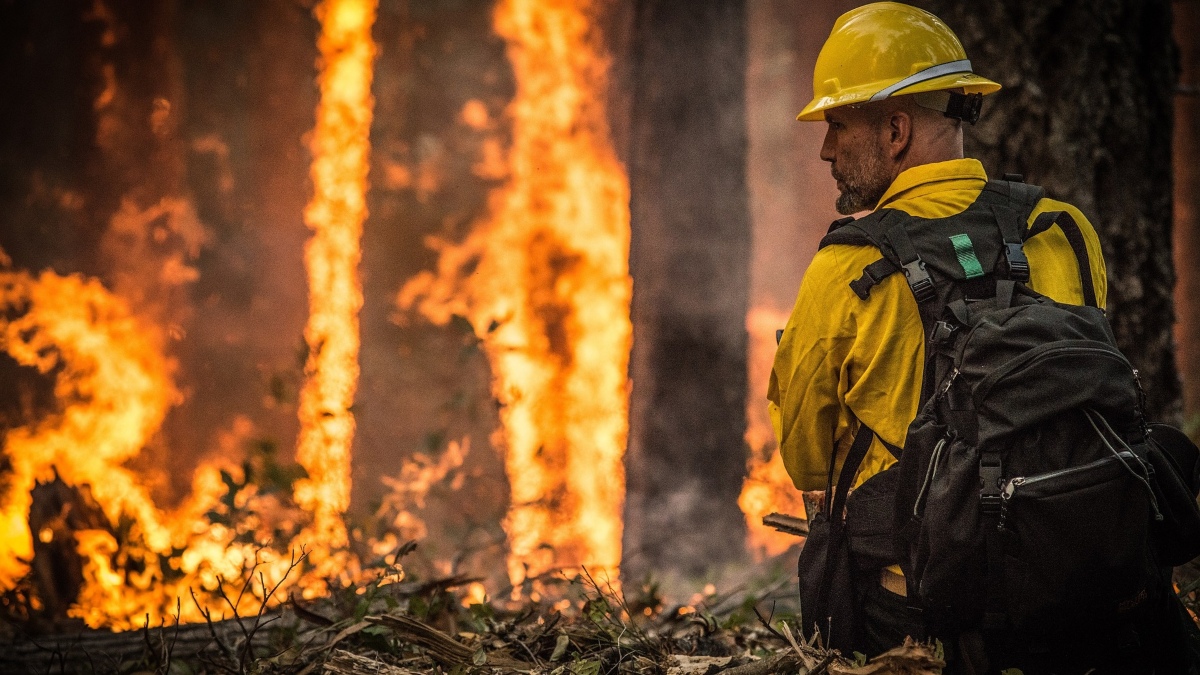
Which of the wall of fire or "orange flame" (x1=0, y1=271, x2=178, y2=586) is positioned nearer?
"orange flame" (x1=0, y1=271, x2=178, y2=586)

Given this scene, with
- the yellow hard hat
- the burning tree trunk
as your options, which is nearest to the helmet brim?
the yellow hard hat

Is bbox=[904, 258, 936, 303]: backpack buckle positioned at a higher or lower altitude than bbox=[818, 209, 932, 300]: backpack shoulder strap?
lower

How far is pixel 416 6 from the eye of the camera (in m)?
11.7

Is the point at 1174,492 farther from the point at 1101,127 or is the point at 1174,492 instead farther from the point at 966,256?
the point at 1101,127

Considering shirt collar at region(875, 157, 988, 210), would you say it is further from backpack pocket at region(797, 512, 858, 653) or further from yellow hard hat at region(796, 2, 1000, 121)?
backpack pocket at region(797, 512, 858, 653)

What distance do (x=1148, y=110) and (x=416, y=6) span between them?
367 inches

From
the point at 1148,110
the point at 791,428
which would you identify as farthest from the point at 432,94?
the point at 791,428

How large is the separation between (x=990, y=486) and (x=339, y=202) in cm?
1070

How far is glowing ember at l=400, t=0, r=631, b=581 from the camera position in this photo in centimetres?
1067

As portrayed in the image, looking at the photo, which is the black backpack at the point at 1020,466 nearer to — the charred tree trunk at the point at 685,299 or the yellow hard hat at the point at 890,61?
the yellow hard hat at the point at 890,61

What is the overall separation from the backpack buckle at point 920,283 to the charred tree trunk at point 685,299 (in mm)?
4897

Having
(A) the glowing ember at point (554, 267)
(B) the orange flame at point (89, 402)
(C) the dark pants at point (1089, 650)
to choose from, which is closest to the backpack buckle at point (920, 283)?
(C) the dark pants at point (1089, 650)

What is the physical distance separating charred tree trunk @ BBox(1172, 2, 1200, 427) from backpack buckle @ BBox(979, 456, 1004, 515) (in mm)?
9637

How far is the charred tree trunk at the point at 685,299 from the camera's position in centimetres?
714
